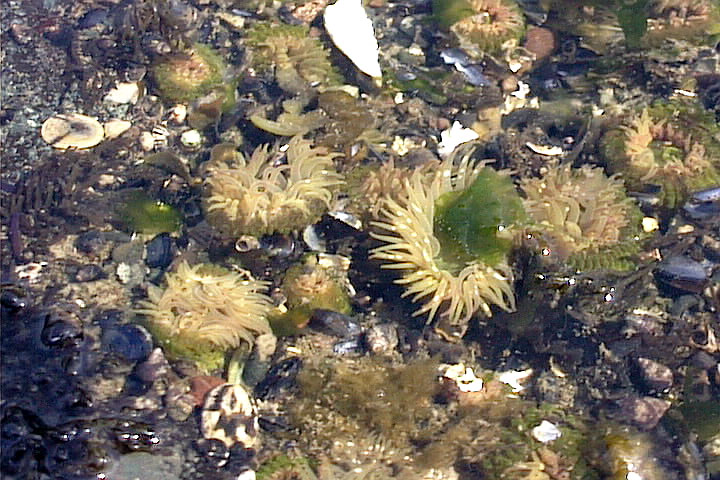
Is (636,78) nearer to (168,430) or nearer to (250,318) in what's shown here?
(250,318)

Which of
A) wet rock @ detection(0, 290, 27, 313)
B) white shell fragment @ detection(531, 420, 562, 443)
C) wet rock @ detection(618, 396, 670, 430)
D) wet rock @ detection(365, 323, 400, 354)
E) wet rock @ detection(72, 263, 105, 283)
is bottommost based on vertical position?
wet rock @ detection(618, 396, 670, 430)

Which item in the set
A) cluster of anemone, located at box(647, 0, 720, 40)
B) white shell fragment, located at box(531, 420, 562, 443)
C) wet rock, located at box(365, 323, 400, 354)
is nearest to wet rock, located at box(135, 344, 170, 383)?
wet rock, located at box(365, 323, 400, 354)

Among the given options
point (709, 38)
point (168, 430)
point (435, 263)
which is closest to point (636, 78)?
point (709, 38)

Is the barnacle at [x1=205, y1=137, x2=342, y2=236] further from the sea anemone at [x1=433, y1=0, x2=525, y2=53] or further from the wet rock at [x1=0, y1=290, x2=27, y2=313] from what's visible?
the sea anemone at [x1=433, y1=0, x2=525, y2=53]

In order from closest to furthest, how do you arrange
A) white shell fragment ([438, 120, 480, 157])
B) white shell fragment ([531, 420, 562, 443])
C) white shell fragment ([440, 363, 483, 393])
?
white shell fragment ([531, 420, 562, 443]) → white shell fragment ([440, 363, 483, 393]) → white shell fragment ([438, 120, 480, 157])

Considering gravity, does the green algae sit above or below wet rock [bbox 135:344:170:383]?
above

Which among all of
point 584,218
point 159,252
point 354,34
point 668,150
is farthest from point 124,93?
point 668,150

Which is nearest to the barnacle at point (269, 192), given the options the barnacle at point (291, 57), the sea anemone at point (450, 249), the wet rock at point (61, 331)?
the sea anemone at point (450, 249)
